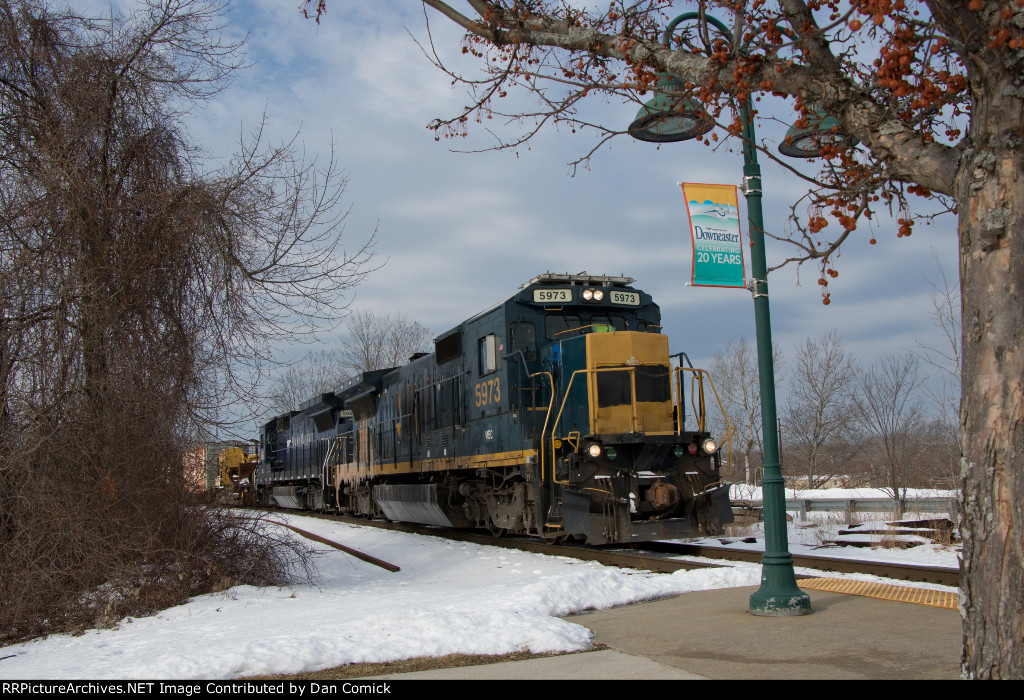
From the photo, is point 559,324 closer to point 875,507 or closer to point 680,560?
point 680,560

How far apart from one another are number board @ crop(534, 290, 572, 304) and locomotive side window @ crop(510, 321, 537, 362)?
0.49 m

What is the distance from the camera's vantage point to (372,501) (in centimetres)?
2267

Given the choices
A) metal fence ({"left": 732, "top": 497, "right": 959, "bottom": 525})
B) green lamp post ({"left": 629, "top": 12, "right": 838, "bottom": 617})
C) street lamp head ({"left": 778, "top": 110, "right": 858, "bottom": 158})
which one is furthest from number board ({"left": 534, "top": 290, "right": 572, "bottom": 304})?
metal fence ({"left": 732, "top": 497, "right": 959, "bottom": 525})

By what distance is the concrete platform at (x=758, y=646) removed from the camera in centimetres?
515

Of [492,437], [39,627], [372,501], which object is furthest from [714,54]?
[372,501]

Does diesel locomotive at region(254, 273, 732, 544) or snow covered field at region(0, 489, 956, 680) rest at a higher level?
diesel locomotive at region(254, 273, 732, 544)

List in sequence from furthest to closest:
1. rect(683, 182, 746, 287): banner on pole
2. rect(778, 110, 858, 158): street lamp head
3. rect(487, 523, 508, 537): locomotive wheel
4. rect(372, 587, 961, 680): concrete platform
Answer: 1. rect(487, 523, 508, 537): locomotive wheel
2. rect(683, 182, 746, 287): banner on pole
3. rect(372, 587, 961, 680): concrete platform
4. rect(778, 110, 858, 158): street lamp head

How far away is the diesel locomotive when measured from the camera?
11.9 meters

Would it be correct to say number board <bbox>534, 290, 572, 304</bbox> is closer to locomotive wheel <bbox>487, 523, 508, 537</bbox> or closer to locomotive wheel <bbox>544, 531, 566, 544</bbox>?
locomotive wheel <bbox>544, 531, 566, 544</bbox>

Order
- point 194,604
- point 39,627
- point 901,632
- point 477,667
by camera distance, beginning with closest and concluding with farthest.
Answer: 1. point 477,667
2. point 901,632
3. point 39,627
4. point 194,604

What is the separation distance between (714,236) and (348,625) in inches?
187

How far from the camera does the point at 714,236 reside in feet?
24.8

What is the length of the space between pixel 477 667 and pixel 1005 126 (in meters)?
4.51
